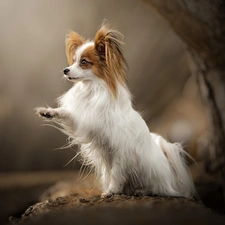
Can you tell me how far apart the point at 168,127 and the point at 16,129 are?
2.51 ft

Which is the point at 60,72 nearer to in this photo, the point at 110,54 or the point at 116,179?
the point at 110,54

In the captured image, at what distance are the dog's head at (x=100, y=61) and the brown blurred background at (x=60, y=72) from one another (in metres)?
0.14

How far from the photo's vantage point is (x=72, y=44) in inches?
89.2

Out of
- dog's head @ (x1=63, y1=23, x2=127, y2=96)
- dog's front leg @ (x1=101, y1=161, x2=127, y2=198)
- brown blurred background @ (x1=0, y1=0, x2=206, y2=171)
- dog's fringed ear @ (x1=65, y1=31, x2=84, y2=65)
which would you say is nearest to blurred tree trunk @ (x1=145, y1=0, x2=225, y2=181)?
brown blurred background @ (x1=0, y1=0, x2=206, y2=171)

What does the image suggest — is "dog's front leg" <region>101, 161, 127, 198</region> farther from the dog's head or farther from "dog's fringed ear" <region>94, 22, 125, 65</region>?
"dog's fringed ear" <region>94, 22, 125, 65</region>

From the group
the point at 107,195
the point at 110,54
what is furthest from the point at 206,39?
the point at 107,195

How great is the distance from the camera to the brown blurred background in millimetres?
2307

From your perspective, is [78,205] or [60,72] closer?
[78,205]

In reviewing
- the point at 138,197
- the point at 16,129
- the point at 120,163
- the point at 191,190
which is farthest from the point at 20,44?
the point at 191,190

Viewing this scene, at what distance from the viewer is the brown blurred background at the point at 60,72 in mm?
2307

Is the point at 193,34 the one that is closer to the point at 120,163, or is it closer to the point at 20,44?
the point at 120,163

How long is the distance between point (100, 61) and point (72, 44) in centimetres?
17

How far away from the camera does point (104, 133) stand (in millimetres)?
2219

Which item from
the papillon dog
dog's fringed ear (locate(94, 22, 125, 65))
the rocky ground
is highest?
dog's fringed ear (locate(94, 22, 125, 65))
